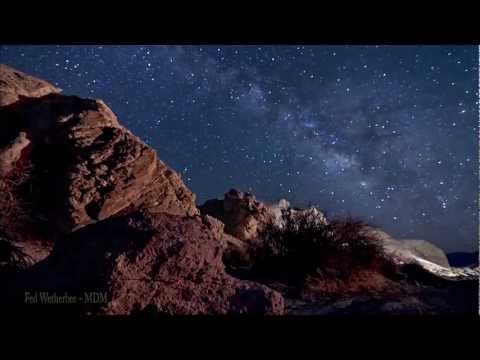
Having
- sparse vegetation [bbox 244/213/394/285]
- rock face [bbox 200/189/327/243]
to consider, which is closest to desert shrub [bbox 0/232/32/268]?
sparse vegetation [bbox 244/213/394/285]

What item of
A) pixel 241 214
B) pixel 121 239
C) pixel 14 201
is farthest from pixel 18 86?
pixel 121 239

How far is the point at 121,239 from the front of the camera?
4.35m

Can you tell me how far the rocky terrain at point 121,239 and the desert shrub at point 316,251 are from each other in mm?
202

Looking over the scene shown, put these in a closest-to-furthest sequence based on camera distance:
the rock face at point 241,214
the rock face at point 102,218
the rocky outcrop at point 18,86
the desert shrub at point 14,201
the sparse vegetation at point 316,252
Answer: the rock face at point 102,218 < the sparse vegetation at point 316,252 < the desert shrub at point 14,201 < the rocky outcrop at point 18,86 < the rock face at point 241,214

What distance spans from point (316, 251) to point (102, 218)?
4472mm

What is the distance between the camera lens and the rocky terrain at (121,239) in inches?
165

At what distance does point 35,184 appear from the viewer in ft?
30.6

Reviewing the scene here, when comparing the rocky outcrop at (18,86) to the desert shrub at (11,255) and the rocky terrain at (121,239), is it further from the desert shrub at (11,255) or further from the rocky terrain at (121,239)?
the desert shrub at (11,255)

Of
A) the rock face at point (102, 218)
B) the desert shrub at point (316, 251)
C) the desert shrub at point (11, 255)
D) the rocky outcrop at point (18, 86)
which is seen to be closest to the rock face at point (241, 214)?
the rock face at point (102, 218)

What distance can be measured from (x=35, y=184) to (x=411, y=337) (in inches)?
339

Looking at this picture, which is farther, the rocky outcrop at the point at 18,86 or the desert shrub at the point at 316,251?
the rocky outcrop at the point at 18,86

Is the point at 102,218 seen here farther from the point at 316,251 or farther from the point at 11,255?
the point at 316,251
